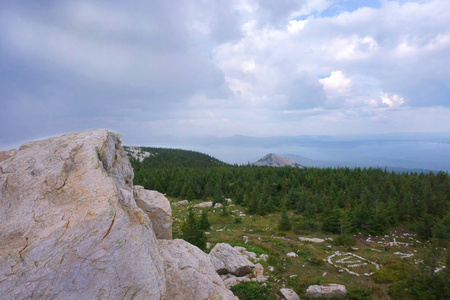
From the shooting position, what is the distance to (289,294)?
15.0 m

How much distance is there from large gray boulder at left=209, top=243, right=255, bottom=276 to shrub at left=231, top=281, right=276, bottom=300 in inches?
71.7

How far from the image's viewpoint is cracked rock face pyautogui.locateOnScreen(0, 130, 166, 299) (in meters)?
5.86

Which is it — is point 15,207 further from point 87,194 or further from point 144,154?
point 144,154

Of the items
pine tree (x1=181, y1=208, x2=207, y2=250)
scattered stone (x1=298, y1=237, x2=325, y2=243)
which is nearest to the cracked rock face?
pine tree (x1=181, y1=208, x2=207, y2=250)

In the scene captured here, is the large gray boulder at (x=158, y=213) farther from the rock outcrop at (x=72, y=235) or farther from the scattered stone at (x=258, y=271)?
the scattered stone at (x=258, y=271)

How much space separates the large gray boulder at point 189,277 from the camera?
8.33 metres

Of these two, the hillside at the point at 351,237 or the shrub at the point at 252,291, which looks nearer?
the shrub at the point at 252,291

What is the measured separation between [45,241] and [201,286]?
18.8 ft

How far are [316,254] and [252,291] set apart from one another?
1159 cm

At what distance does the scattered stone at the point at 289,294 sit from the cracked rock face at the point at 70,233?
11066 millimetres

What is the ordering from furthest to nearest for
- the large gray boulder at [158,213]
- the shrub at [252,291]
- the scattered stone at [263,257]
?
1. the scattered stone at [263,257]
2. the shrub at [252,291]
3. the large gray boulder at [158,213]

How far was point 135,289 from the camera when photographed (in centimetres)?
670

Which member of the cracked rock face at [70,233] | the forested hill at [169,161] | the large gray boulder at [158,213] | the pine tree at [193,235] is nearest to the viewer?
the cracked rock face at [70,233]

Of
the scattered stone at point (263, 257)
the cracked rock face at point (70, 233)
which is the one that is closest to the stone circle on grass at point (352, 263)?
the scattered stone at point (263, 257)
